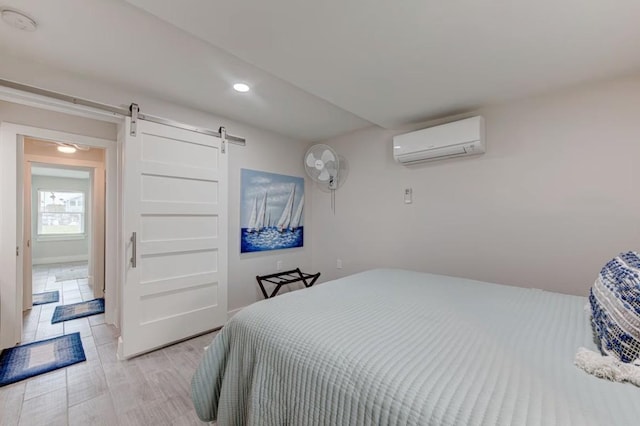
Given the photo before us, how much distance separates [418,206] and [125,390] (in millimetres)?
2845

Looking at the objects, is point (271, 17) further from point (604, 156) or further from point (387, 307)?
point (604, 156)

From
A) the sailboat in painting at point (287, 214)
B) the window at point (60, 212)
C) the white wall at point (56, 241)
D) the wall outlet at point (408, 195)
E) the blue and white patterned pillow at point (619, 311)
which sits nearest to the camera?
the blue and white patterned pillow at point (619, 311)

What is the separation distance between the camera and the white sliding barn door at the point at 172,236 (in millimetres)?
2230

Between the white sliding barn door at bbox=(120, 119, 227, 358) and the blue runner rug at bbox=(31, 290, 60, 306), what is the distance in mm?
2466

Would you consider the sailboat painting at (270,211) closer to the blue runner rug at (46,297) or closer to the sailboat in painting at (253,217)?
the sailboat in painting at (253,217)

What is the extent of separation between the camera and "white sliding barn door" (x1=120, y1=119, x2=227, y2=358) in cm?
223

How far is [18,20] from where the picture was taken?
146 cm

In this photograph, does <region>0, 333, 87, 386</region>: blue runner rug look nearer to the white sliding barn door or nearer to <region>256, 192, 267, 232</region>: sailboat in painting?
the white sliding barn door

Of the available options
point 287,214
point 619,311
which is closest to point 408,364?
point 619,311

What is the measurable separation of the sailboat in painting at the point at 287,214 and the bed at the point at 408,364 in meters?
1.87

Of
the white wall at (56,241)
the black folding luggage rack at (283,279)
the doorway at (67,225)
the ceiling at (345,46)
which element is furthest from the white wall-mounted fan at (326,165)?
the white wall at (56,241)

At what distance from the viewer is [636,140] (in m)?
1.80

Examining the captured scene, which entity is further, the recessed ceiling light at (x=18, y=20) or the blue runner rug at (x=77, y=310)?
the blue runner rug at (x=77, y=310)

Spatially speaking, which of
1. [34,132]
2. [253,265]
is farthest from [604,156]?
[34,132]
